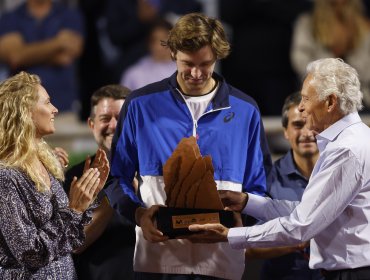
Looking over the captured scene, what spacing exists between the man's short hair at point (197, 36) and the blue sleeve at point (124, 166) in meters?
0.32

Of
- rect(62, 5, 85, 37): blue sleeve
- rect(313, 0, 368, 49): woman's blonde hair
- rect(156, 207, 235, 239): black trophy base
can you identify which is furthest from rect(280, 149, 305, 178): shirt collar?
rect(62, 5, 85, 37): blue sleeve

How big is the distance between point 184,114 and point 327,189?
2.29 ft

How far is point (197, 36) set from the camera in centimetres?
427

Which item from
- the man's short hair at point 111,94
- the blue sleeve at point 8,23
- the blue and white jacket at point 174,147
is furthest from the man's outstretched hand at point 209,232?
the blue sleeve at point 8,23

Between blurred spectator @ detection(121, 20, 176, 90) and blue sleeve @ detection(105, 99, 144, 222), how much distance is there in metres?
3.17

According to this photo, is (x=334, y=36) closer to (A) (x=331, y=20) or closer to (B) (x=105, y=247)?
(A) (x=331, y=20)

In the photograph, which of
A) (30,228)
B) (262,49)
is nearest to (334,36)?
(262,49)

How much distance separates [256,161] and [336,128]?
1.46 ft

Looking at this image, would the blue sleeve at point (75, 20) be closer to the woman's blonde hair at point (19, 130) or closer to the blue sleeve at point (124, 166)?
the blue sleeve at point (124, 166)

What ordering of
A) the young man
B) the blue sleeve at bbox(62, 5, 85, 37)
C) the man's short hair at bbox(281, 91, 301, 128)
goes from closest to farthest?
the young man
the man's short hair at bbox(281, 91, 301, 128)
the blue sleeve at bbox(62, 5, 85, 37)

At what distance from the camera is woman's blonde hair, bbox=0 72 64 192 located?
3.93 m

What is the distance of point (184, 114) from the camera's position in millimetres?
4305

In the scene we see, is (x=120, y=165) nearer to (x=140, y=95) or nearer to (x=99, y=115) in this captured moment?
(x=140, y=95)

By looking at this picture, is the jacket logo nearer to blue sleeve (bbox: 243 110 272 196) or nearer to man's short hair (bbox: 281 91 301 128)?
blue sleeve (bbox: 243 110 272 196)
